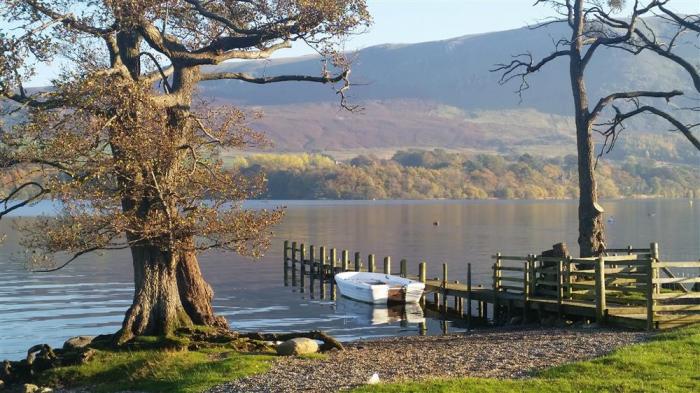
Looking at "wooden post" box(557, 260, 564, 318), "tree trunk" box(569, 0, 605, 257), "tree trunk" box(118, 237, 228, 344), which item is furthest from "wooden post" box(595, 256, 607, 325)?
"tree trunk" box(118, 237, 228, 344)

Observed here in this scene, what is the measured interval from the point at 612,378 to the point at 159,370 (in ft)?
34.1

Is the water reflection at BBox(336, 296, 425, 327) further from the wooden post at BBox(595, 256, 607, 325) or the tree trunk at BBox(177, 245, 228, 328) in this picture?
the wooden post at BBox(595, 256, 607, 325)

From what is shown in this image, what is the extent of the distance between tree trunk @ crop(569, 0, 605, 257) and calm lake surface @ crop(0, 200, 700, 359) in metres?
7.59

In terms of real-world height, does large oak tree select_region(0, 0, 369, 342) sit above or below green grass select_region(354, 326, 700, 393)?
above

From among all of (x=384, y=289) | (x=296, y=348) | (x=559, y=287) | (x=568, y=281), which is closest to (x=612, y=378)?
(x=296, y=348)

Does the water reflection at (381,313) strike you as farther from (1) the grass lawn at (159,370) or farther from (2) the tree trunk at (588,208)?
(1) the grass lawn at (159,370)

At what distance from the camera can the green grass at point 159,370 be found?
18219 millimetres

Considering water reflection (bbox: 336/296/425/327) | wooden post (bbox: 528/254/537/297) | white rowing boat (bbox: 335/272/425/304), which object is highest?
wooden post (bbox: 528/254/537/297)

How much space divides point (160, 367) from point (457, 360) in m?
7.09

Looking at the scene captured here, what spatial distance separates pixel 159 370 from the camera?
65.8 feet

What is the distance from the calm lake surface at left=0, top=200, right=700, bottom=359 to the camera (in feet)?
125

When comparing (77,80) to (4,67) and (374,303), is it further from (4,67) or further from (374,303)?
(374,303)

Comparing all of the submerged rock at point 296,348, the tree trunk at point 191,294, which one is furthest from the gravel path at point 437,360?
the tree trunk at point 191,294

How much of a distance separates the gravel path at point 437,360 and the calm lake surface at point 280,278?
487 inches
